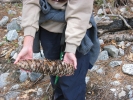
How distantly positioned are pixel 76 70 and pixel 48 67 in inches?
12.9

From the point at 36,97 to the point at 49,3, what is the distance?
1358mm

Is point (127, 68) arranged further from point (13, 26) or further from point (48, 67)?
point (13, 26)

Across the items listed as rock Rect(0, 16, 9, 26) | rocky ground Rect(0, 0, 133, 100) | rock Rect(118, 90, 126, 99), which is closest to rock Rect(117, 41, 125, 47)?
rocky ground Rect(0, 0, 133, 100)

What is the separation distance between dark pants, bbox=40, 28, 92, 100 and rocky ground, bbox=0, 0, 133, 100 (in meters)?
0.63

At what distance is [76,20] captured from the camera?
1686mm

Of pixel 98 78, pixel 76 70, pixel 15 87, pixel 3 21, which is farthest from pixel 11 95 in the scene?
pixel 3 21

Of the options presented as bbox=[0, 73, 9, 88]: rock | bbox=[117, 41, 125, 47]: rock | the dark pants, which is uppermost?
the dark pants

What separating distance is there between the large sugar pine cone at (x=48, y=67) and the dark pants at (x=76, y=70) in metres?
0.21

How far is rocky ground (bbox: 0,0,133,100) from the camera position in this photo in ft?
8.95

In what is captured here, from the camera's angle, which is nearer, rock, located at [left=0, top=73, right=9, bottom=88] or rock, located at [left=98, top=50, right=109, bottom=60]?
rock, located at [left=0, top=73, right=9, bottom=88]

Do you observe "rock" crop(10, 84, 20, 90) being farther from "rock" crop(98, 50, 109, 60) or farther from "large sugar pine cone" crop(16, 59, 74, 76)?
"large sugar pine cone" crop(16, 59, 74, 76)

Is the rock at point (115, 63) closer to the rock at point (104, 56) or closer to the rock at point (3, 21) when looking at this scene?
the rock at point (104, 56)

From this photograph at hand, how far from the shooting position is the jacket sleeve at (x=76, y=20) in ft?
5.45

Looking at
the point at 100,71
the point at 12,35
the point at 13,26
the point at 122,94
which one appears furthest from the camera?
the point at 13,26
